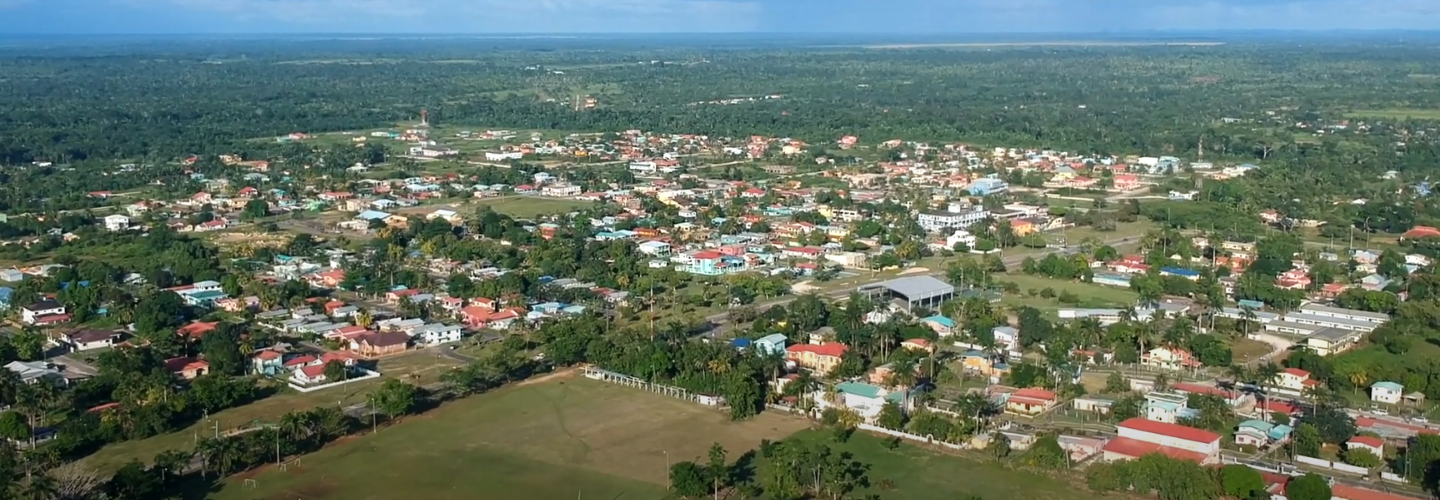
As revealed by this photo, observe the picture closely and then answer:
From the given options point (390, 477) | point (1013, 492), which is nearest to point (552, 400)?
point (390, 477)

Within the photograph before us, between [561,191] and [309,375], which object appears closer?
[309,375]

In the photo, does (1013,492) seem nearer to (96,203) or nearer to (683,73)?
(96,203)

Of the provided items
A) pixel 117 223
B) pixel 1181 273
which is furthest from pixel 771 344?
pixel 117 223

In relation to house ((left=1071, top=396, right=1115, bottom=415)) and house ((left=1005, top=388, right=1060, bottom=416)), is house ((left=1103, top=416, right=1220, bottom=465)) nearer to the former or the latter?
house ((left=1071, top=396, right=1115, bottom=415))

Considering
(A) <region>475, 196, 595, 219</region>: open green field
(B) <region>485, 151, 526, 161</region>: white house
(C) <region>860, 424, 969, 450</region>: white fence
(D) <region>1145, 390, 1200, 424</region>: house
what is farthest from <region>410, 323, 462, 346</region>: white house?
(B) <region>485, 151, 526, 161</region>: white house

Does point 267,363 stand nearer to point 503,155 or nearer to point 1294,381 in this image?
point 1294,381

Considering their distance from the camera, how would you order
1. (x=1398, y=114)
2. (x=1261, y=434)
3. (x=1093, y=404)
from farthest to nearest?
1. (x=1398, y=114)
2. (x=1093, y=404)
3. (x=1261, y=434)

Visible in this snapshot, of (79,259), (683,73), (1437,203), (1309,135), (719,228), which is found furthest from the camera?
(683,73)

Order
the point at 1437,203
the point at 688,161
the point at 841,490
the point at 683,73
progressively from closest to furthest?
the point at 841,490, the point at 1437,203, the point at 688,161, the point at 683,73
